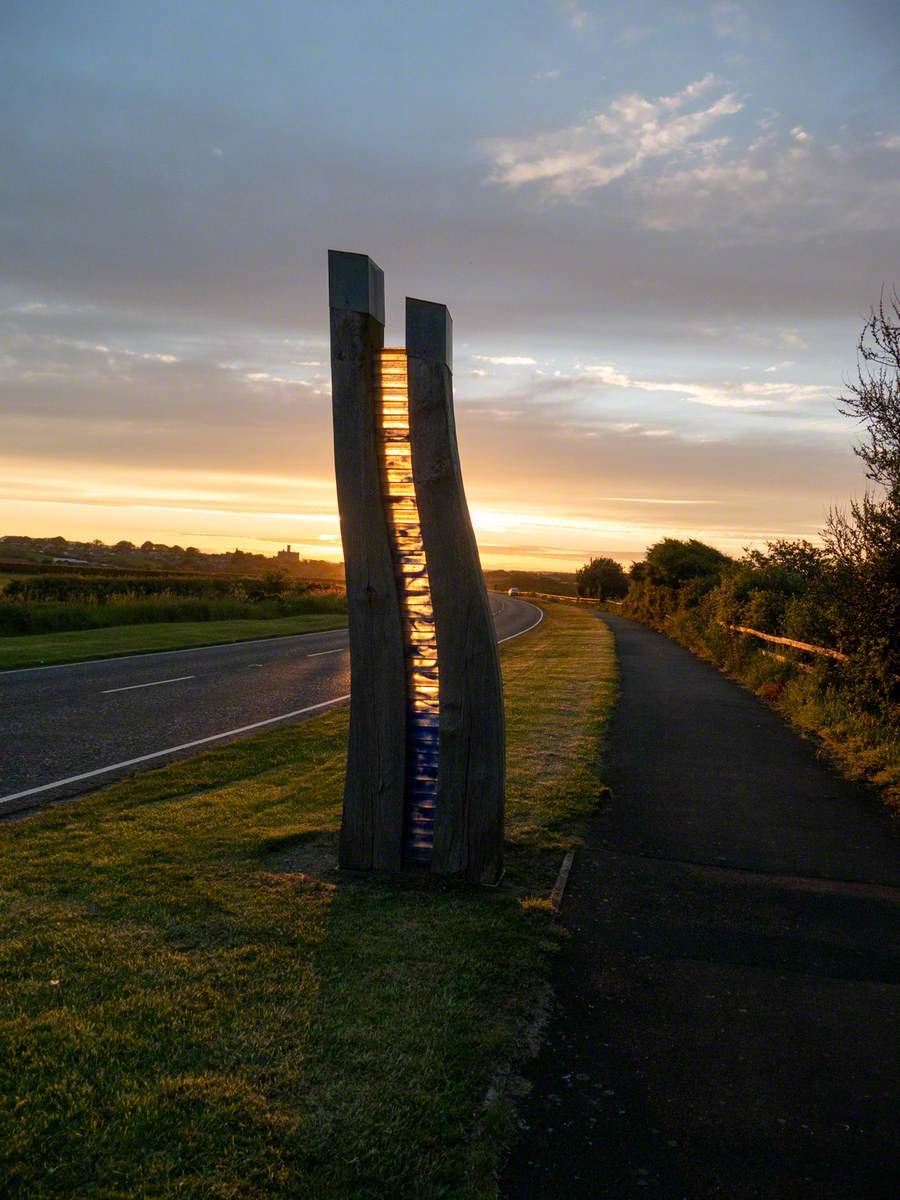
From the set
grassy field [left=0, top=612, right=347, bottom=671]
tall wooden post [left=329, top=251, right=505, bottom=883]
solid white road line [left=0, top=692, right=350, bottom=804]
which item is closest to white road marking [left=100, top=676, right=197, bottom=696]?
solid white road line [left=0, top=692, right=350, bottom=804]

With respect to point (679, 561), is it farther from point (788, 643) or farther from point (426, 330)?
point (426, 330)

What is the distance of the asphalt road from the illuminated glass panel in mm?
3766

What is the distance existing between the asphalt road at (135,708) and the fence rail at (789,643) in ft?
24.2

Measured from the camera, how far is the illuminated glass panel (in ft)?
18.6

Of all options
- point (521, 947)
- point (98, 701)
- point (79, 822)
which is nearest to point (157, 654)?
point (98, 701)

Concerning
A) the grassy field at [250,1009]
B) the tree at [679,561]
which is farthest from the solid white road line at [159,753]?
the tree at [679,561]

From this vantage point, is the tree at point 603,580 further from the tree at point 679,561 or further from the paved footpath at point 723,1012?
the paved footpath at point 723,1012

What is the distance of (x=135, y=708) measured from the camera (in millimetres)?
13281

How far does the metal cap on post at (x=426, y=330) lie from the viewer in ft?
17.8

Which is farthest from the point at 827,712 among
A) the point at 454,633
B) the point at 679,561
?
the point at 679,561

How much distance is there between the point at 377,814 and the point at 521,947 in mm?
1443

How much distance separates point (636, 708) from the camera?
48.5ft

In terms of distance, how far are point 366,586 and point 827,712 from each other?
361 inches

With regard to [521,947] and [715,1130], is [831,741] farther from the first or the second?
[715,1130]
